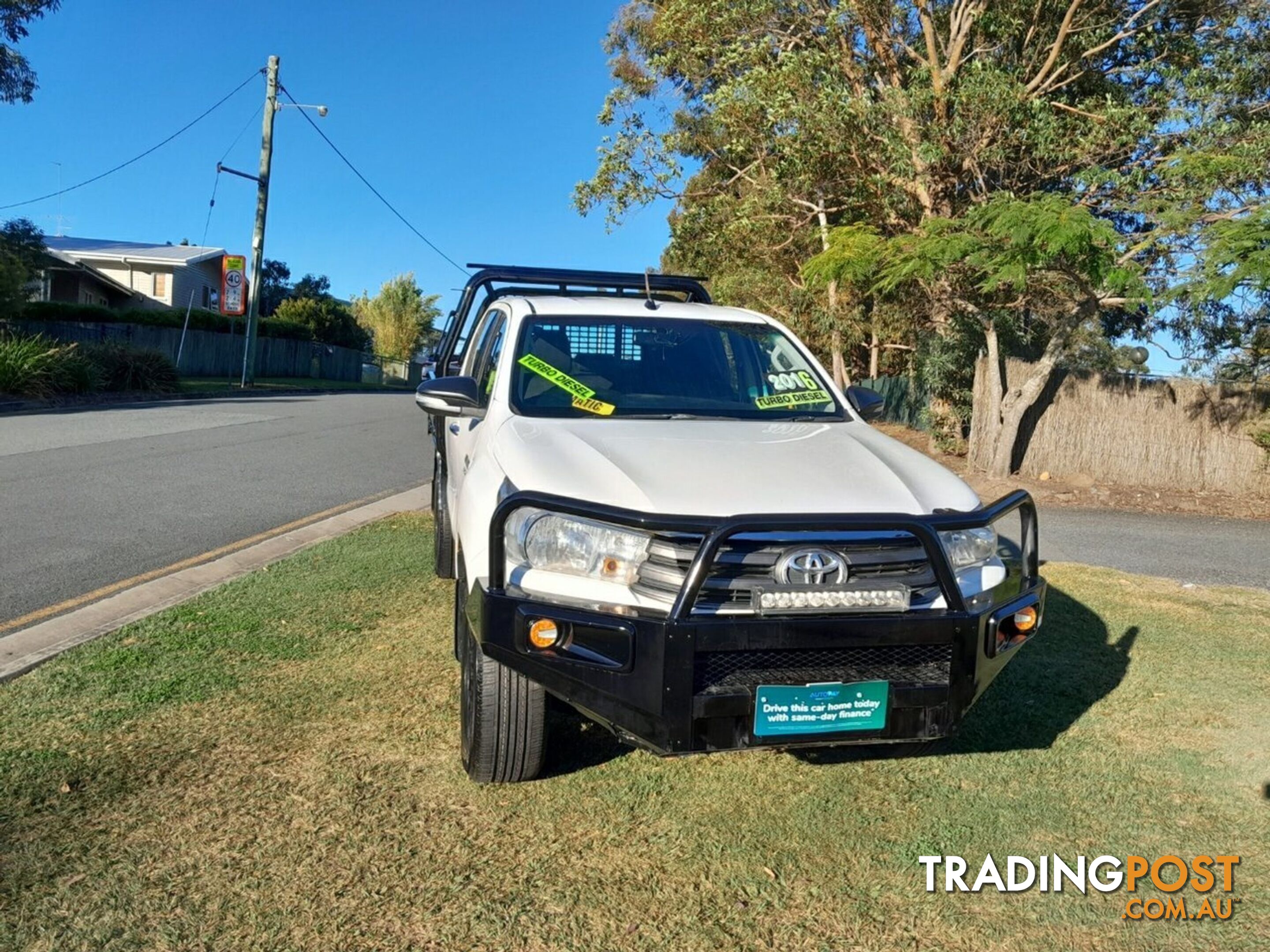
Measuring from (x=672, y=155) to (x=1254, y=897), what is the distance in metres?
17.4

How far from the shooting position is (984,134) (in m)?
14.4

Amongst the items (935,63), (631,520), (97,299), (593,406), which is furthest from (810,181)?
(97,299)

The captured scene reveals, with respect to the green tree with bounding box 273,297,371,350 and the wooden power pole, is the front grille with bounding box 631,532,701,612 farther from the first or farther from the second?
the green tree with bounding box 273,297,371,350

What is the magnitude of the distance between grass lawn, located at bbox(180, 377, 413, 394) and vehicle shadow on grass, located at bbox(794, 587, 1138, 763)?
23.2 metres

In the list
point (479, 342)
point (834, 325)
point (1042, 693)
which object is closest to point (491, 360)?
point (479, 342)

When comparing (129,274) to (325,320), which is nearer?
(129,274)

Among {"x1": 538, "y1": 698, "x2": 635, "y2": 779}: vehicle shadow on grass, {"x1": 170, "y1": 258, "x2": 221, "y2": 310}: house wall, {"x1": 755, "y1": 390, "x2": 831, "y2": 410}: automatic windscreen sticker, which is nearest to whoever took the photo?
{"x1": 538, "y1": 698, "x2": 635, "y2": 779}: vehicle shadow on grass

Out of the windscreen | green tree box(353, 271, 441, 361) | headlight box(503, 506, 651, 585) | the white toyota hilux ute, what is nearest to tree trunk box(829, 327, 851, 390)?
the windscreen

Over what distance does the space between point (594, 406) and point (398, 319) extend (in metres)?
62.8

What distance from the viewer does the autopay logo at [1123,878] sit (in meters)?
3.06

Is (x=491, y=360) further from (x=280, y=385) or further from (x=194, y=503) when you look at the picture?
(x=280, y=385)

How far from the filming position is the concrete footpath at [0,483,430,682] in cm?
484

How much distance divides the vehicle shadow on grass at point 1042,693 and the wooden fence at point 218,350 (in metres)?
22.8

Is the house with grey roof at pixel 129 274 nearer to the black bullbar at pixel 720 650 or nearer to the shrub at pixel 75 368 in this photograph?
the shrub at pixel 75 368
